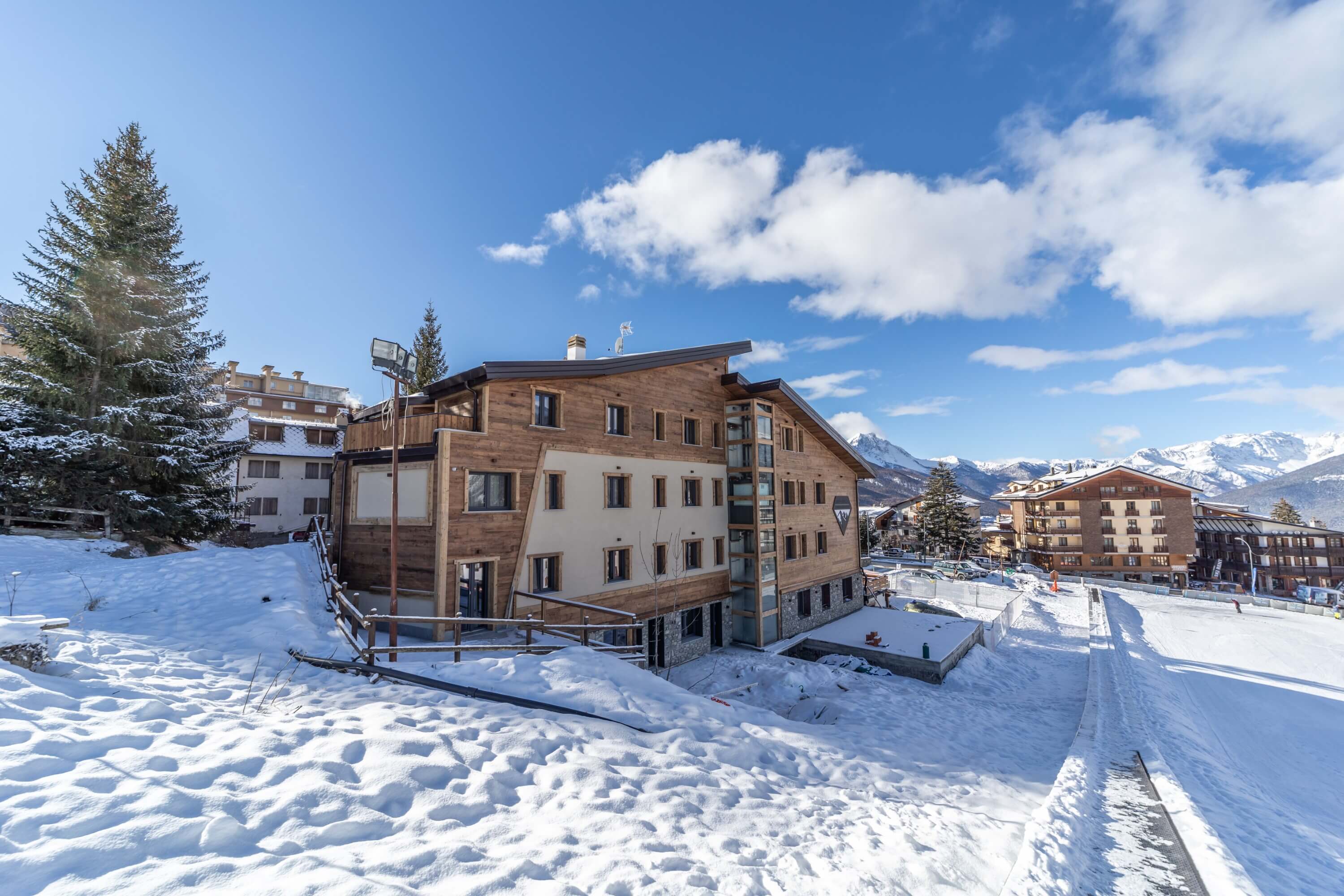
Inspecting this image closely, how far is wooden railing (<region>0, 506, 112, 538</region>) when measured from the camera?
635 inches

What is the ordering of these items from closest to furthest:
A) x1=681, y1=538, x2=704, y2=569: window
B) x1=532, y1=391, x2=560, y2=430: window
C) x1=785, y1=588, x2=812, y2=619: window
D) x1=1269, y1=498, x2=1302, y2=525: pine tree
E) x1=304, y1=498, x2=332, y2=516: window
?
x1=532, y1=391, x2=560, y2=430: window, x1=681, y1=538, x2=704, y2=569: window, x1=785, y1=588, x2=812, y2=619: window, x1=304, y1=498, x2=332, y2=516: window, x1=1269, y1=498, x2=1302, y2=525: pine tree

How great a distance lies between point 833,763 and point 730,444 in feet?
51.0

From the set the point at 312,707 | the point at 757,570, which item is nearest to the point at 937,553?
the point at 757,570

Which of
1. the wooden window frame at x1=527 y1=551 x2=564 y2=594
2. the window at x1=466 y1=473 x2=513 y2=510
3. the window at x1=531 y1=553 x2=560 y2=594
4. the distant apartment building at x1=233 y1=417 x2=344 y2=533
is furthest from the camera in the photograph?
the distant apartment building at x1=233 y1=417 x2=344 y2=533

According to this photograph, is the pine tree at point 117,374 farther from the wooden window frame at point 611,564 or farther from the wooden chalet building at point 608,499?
the wooden window frame at point 611,564

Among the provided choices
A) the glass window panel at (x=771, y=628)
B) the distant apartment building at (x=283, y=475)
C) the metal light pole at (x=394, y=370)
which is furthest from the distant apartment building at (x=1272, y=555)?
the distant apartment building at (x=283, y=475)

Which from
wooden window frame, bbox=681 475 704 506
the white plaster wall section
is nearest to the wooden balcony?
the white plaster wall section

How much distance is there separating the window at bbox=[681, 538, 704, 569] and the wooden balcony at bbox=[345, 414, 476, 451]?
32.8 ft

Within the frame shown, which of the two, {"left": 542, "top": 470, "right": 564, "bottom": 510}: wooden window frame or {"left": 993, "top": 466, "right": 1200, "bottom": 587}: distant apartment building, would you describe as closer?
{"left": 542, "top": 470, "right": 564, "bottom": 510}: wooden window frame

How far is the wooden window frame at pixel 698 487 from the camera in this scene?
21969 mm

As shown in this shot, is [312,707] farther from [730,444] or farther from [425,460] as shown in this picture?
[730,444]

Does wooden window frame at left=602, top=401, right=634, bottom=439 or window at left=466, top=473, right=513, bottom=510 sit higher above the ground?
wooden window frame at left=602, top=401, right=634, bottom=439

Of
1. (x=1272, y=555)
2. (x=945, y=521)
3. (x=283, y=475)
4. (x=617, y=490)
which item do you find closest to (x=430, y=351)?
(x=283, y=475)

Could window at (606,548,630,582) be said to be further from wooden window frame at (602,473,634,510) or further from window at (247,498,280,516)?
window at (247,498,280,516)
